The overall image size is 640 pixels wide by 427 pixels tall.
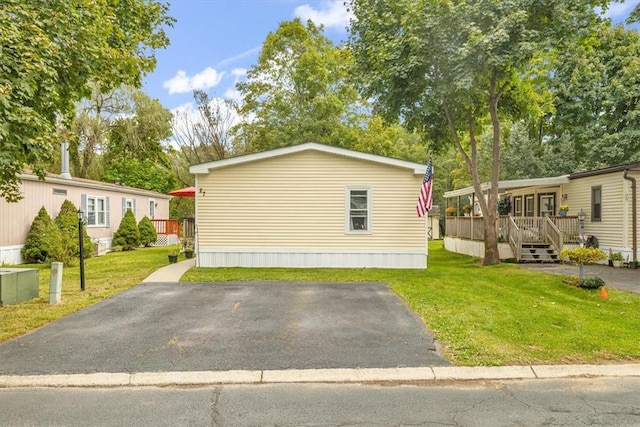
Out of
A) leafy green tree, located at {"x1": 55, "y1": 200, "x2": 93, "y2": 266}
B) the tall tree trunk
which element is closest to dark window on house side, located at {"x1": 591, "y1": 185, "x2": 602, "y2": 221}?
the tall tree trunk

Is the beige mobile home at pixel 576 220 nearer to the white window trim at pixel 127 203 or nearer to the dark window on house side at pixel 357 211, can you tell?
the dark window on house side at pixel 357 211

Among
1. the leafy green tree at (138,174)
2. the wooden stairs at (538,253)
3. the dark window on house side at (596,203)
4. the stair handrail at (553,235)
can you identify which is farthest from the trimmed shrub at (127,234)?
the dark window on house side at (596,203)

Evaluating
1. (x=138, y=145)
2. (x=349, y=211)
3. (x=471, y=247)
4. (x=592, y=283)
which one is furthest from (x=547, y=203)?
(x=138, y=145)

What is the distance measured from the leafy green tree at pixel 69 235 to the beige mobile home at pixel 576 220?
15.5 metres

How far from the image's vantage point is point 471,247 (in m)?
18.7

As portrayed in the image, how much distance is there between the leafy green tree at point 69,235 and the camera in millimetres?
14414

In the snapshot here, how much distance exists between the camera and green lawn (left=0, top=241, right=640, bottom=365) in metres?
5.34

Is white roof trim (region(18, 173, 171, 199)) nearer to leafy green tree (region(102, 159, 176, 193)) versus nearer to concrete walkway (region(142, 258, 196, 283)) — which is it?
concrete walkway (region(142, 258, 196, 283))

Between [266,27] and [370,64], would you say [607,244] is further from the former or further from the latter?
[266,27]

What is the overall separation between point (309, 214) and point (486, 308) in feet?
21.8

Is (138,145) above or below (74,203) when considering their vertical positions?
above

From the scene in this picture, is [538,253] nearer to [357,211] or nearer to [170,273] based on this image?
[357,211]

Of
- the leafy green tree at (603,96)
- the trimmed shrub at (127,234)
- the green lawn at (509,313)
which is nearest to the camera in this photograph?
the green lawn at (509,313)

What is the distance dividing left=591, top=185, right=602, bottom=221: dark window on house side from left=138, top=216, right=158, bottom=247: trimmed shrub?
801 inches
